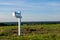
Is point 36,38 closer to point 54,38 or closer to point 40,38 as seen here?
point 40,38

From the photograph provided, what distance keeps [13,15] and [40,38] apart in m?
5.21

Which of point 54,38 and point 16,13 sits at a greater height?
point 16,13

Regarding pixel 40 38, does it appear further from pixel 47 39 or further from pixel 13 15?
pixel 13 15

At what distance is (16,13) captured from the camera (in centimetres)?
1914

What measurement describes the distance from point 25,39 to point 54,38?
1.78 meters

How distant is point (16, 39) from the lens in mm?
14320

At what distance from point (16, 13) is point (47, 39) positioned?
18.8 feet

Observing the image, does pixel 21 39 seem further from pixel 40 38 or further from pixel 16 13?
pixel 16 13

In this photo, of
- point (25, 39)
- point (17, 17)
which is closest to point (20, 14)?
point (17, 17)

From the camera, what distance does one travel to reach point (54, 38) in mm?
14070

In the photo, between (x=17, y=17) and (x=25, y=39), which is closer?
(x=25, y=39)

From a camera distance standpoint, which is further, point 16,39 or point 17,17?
point 17,17

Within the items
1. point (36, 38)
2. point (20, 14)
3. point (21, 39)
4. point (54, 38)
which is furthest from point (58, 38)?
point (20, 14)

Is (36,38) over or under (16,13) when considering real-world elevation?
under
